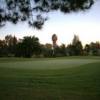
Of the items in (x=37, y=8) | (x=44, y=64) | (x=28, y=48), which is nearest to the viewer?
(x=37, y=8)

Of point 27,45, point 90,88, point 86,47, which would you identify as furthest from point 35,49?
point 90,88

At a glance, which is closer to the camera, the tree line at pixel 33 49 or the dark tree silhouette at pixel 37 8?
the dark tree silhouette at pixel 37 8

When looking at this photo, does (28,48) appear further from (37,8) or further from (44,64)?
(37,8)

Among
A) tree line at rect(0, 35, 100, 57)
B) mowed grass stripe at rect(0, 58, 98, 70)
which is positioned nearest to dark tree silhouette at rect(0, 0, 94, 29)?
mowed grass stripe at rect(0, 58, 98, 70)

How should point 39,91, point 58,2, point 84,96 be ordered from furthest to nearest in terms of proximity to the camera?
point 39,91, point 84,96, point 58,2

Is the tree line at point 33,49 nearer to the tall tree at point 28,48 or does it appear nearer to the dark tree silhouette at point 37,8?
the tall tree at point 28,48

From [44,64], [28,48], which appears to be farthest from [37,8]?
[28,48]

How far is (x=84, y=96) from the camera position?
343 inches

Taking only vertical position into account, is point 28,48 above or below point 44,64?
above

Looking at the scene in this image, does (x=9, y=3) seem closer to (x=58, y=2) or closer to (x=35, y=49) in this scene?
(x=58, y=2)

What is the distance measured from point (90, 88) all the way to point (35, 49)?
162 ft

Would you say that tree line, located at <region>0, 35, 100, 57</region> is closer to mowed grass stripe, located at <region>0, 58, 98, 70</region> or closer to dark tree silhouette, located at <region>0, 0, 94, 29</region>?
mowed grass stripe, located at <region>0, 58, 98, 70</region>

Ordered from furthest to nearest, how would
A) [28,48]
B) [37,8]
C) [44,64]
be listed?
[28,48] → [44,64] → [37,8]

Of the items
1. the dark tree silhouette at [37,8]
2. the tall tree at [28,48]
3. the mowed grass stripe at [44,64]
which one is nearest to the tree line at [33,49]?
the tall tree at [28,48]
